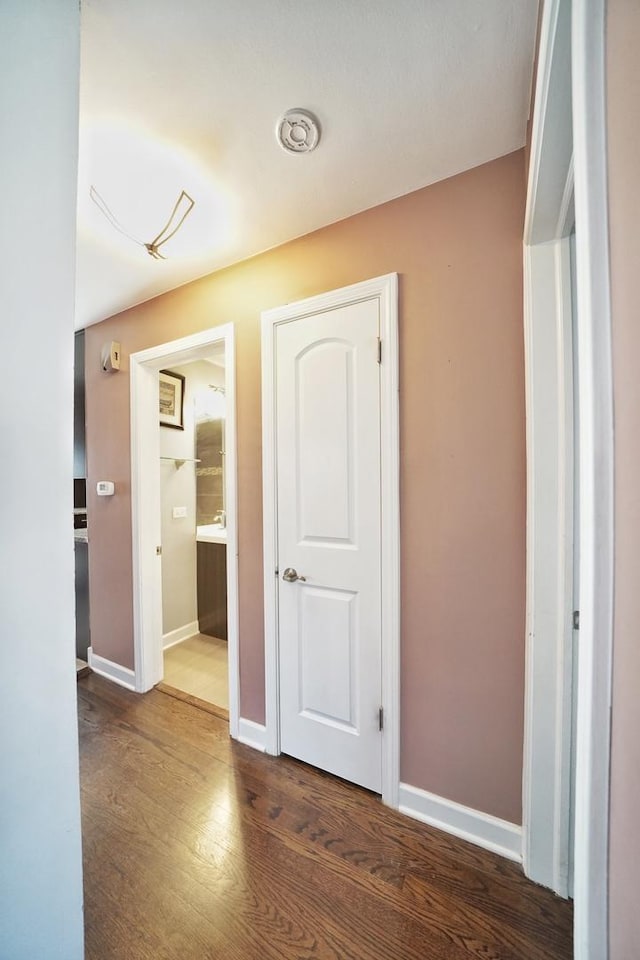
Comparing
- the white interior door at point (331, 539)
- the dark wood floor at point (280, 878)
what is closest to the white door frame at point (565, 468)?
the dark wood floor at point (280, 878)

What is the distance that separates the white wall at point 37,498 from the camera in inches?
20.7

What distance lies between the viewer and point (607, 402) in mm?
372

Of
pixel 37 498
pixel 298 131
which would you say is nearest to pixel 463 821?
pixel 37 498

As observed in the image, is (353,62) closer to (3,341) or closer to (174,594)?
(3,341)

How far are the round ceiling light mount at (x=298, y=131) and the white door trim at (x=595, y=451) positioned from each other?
0.96 metres

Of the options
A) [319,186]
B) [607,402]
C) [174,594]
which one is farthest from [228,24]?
[174,594]

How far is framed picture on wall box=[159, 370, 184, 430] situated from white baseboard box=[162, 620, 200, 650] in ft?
5.75

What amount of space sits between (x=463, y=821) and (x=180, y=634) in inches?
97.5

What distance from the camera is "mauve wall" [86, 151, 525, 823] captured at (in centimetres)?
121

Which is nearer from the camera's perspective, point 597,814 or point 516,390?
point 597,814

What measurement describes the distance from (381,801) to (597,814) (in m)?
1.42

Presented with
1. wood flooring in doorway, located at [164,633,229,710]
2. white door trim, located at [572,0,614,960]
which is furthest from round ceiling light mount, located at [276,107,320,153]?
wood flooring in doorway, located at [164,633,229,710]

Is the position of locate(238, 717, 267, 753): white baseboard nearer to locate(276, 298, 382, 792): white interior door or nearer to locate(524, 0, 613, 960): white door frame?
locate(276, 298, 382, 792): white interior door

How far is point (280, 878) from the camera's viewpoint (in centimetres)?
116
